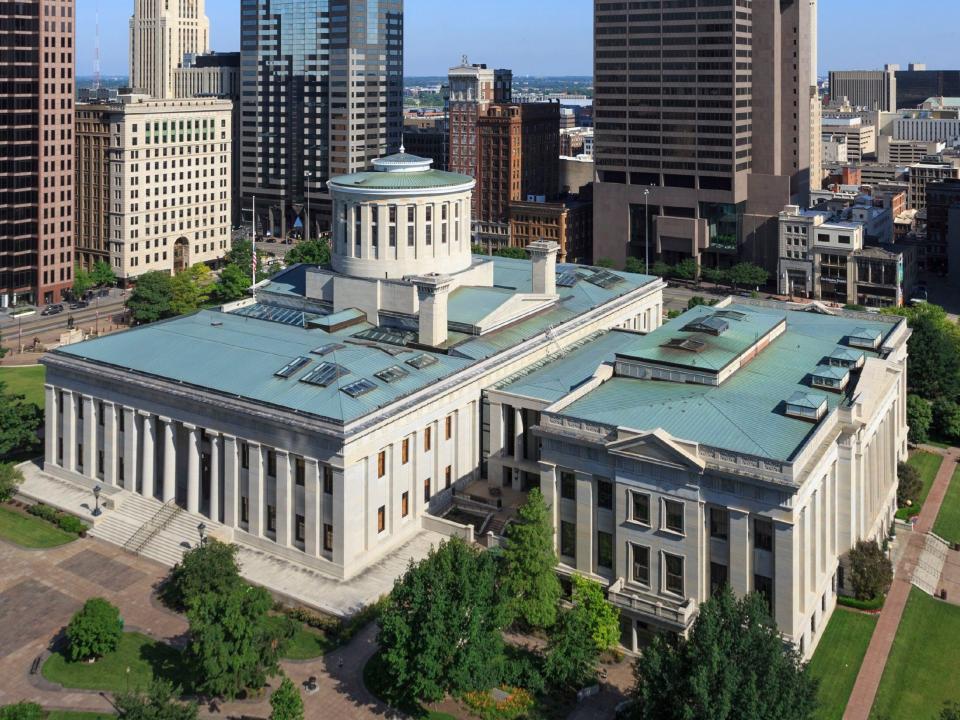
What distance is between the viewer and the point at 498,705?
67.3 meters

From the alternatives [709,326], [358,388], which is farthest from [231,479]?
[709,326]

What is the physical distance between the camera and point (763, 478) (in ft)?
225

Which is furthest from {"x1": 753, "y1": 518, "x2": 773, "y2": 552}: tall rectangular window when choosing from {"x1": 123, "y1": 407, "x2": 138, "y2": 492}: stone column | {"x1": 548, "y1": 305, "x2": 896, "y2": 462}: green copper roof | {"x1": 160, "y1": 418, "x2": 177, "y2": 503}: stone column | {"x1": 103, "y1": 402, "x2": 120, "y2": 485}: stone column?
{"x1": 103, "y1": 402, "x2": 120, "y2": 485}: stone column

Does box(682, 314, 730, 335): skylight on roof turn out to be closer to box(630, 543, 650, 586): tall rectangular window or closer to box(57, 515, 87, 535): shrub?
box(630, 543, 650, 586): tall rectangular window

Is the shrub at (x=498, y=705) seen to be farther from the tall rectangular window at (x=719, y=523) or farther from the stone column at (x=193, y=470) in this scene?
the stone column at (x=193, y=470)

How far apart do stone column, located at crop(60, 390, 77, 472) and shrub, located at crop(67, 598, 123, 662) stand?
30893 millimetres

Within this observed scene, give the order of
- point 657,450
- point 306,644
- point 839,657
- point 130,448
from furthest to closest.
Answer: point 130,448
point 306,644
point 839,657
point 657,450

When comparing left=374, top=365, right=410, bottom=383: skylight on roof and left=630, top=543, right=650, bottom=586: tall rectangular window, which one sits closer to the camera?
left=630, top=543, right=650, bottom=586: tall rectangular window

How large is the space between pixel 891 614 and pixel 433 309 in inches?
1857

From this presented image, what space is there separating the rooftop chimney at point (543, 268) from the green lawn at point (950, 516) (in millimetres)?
45287

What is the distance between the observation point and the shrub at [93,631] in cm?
7088

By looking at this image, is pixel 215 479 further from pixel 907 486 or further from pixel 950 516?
pixel 950 516

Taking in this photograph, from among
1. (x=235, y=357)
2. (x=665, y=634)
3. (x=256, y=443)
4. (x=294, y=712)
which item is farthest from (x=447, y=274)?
(x=294, y=712)

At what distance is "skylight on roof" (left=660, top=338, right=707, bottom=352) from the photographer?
88.1m
